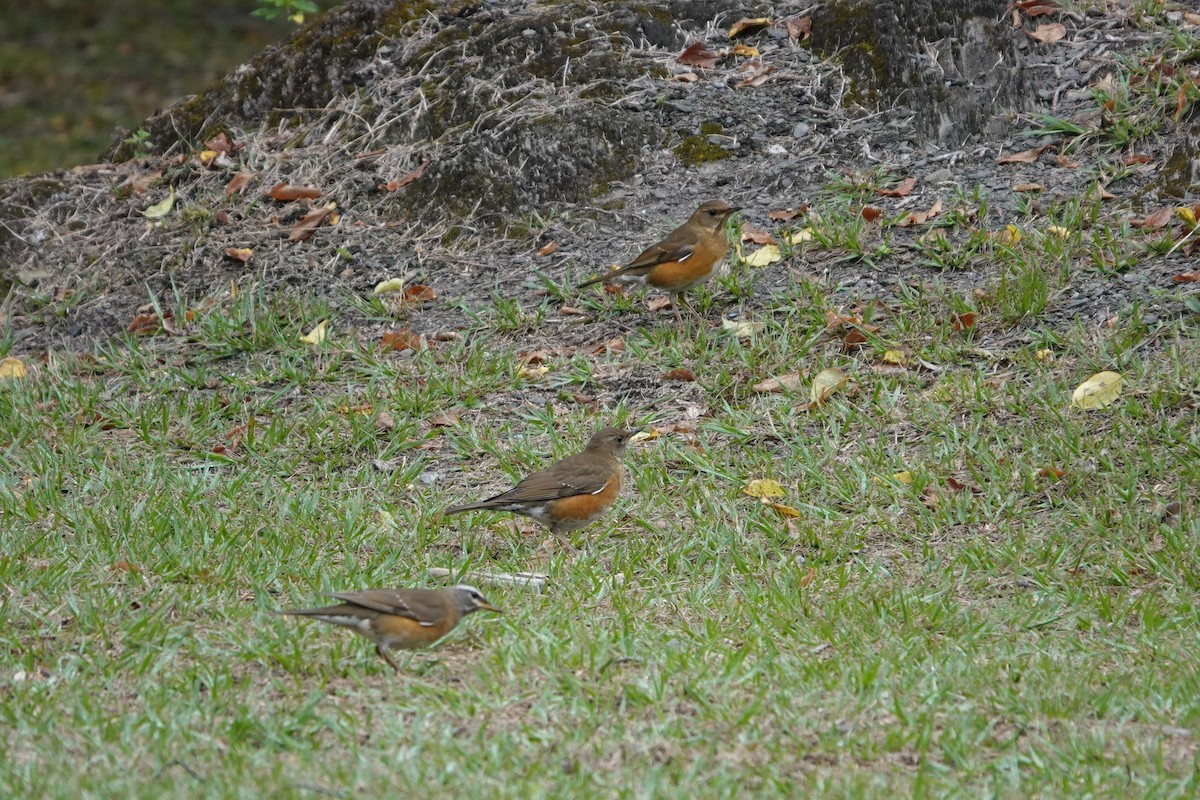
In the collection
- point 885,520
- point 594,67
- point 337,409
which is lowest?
point 885,520

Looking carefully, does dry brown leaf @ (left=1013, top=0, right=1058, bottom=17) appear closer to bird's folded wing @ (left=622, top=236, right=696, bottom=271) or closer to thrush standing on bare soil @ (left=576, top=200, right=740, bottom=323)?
thrush standing on bare soil @ (left=576, top=200, right=740, bottom=323)

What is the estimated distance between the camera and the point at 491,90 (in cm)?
984

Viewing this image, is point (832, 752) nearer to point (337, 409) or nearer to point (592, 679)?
point (592, 679)

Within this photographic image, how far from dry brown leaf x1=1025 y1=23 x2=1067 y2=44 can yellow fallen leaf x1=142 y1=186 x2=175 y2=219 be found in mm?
Result: 6275

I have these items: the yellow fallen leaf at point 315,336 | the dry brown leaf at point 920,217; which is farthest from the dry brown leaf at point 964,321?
the yellow fallen leaf at point 315,336

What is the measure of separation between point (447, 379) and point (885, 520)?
2817mm

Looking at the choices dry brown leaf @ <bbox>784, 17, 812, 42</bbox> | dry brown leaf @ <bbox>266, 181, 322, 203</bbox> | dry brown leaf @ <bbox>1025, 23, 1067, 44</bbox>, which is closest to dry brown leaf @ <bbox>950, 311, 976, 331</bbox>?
dry brown leaf @ <bbox>1025, 23, 1067, 44</bbox>

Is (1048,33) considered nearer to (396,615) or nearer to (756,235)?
(756,235)

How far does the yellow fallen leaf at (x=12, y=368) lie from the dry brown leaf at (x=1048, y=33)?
284 inches

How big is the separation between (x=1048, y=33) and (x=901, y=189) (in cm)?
187

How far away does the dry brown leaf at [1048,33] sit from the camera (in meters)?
9.52

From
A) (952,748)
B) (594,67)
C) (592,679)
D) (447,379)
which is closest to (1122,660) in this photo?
A: (952,748)

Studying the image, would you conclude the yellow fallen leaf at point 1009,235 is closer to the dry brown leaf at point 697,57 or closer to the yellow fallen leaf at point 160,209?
the dry brown leaf at point 697,57

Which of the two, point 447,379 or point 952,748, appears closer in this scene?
point 952,748
